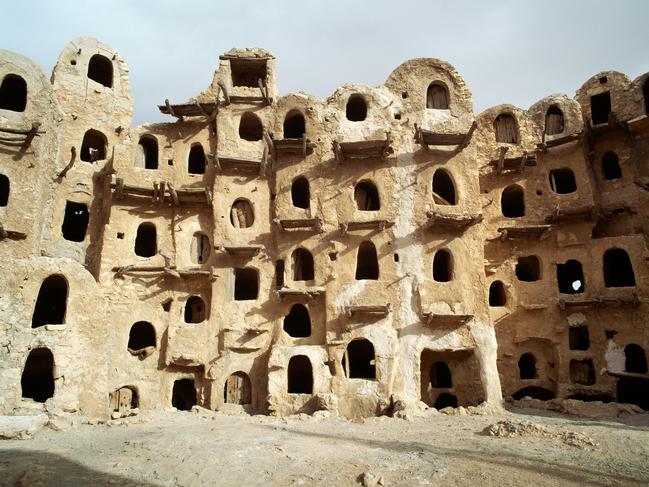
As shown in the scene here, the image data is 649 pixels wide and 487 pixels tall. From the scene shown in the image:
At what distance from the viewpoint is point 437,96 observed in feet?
82.8

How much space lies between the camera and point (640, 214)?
940 inches

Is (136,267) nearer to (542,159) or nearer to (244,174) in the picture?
(244,174)

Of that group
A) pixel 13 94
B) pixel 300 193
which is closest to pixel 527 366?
pixel 300 193

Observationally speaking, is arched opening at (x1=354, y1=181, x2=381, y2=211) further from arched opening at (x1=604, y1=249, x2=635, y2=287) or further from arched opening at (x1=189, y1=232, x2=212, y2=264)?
arched opening at (x1=604, y1=249, x2=635, y2=287)

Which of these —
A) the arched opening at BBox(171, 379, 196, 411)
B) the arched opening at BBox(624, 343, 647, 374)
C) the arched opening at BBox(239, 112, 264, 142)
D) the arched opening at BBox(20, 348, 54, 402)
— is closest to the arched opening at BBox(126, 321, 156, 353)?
the arched opening at BBox(171, 379, 196, 411)

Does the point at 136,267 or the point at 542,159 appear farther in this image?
the point at 542,159

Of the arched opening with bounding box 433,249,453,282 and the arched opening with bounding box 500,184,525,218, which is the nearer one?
the arched opening with bounding box 433,249,453,282

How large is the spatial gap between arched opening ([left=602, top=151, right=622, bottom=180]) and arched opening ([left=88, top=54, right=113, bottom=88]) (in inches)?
1059

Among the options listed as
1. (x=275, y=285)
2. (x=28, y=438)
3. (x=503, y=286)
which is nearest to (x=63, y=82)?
(x=275, y=285)

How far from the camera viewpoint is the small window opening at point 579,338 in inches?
915

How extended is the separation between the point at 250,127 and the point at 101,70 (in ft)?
29.9

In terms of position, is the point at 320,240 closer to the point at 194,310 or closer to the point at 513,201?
the point at 194,310

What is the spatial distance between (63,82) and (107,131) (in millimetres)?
3225

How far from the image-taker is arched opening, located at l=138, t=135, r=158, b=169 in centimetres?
2450
